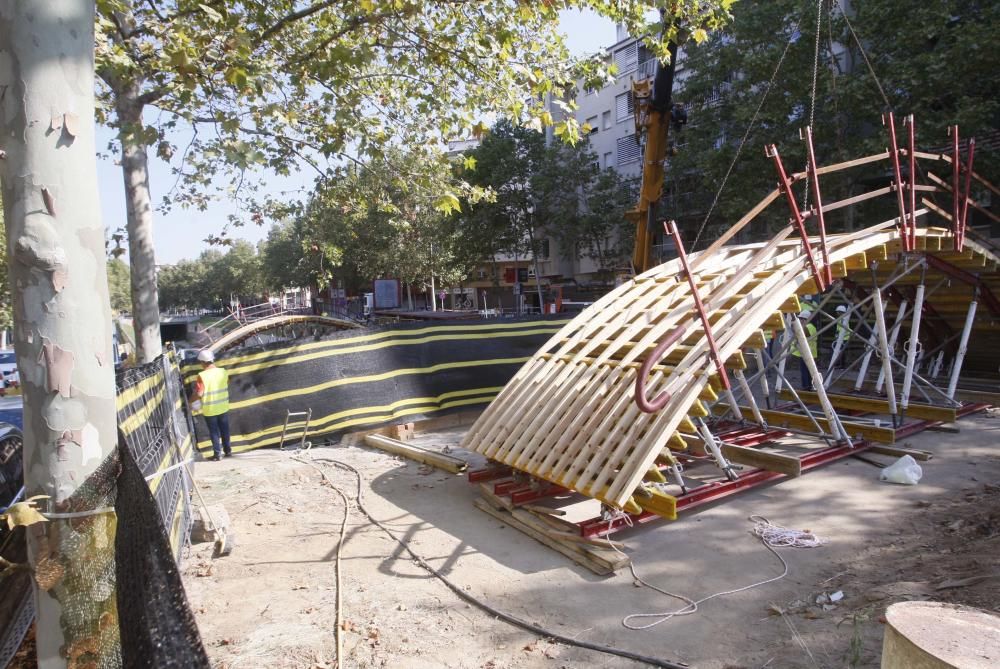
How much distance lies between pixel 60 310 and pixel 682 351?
5243 mm

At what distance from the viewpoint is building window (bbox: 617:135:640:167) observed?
37750mm

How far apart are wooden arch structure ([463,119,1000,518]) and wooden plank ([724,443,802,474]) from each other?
0.44 meters

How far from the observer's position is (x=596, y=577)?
201 inches

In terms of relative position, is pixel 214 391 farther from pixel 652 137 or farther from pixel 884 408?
pixel 652 137

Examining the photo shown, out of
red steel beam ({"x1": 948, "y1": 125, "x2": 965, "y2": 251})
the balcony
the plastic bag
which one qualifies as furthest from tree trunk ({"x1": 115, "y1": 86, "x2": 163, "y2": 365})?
the balcony

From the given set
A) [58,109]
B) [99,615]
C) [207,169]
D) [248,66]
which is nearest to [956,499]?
[99,615]

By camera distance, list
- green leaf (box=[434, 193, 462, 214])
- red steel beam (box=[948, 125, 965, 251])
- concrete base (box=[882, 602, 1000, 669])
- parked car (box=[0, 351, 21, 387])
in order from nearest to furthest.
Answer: concrete base (box=[882, 602, 1000, 669]) < red steel beam (box=[948, 125, 965, 251]) < green leaf (box=[434, 193, 462, 214]) < parked car (box=[0, 351, 21, 387])

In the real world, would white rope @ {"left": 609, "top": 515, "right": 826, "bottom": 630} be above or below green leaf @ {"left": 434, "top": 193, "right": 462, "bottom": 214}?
below

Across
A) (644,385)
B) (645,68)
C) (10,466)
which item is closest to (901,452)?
(644,385)

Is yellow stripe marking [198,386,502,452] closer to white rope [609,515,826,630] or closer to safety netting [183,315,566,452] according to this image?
safety netting [183,315,566,452]

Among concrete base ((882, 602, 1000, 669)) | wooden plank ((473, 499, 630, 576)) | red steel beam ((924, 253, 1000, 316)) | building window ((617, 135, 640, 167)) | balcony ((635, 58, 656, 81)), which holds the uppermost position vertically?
balcony ((635, 58, 656, 81))

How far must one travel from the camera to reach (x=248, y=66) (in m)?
6.36

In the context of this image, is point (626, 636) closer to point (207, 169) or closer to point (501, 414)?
point (501, 414)

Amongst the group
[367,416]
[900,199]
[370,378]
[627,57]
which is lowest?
[367,416]
